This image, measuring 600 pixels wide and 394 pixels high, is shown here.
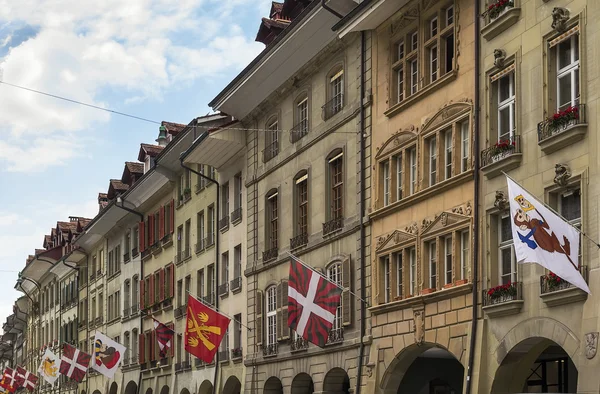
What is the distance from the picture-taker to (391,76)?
31797 millimetres

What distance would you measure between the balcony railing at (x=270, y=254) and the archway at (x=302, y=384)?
14.6 ft

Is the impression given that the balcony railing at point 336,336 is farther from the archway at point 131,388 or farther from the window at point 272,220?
the archway at point 131,388

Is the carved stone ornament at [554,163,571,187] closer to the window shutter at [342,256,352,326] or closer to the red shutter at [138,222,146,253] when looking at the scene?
the window shutter at [342,256,352,326]

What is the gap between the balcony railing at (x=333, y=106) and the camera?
35.2 metres

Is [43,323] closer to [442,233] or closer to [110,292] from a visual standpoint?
[110,292]

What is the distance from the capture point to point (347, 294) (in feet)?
110

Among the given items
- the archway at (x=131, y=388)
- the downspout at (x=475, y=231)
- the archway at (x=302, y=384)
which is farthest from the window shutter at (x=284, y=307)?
the archway at (x=131, y=388)

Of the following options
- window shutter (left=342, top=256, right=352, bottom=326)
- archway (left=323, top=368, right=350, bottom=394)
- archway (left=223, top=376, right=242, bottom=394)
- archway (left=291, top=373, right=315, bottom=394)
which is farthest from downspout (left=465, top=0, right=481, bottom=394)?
archway (left=223, top=376, right=242, bottom=394)

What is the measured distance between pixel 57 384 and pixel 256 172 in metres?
43.8

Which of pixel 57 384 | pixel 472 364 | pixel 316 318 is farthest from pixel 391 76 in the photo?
pixel 57 384

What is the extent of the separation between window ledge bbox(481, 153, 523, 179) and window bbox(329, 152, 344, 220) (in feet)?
30.1

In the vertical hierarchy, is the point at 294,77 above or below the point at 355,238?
above

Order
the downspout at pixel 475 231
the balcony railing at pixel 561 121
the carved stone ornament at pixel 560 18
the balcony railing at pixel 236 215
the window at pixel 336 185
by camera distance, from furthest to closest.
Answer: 1. the balcony railing at pixel 236 215
2. the window at pixel 336 185
3. the downspout at pixel 475 231
4. the carved stone ornament at pixel 560 18
5. the balcony railing at pixel 561 121

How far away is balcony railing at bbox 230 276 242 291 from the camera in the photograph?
4345cm
